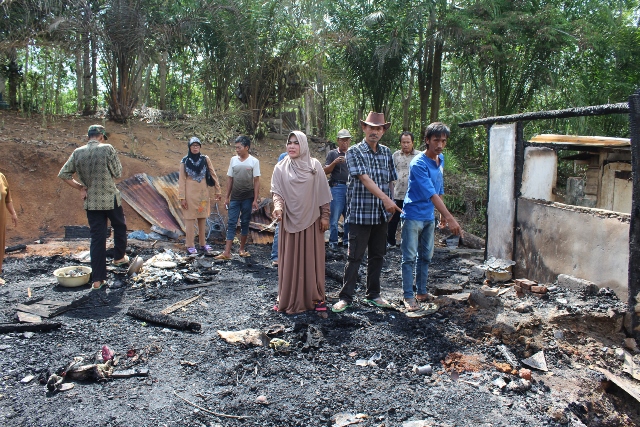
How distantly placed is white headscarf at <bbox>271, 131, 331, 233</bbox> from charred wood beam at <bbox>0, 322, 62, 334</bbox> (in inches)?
90.4

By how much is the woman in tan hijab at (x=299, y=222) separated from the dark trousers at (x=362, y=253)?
0.90 feet

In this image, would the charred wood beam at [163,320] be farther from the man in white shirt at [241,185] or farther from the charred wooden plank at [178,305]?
the man in white shirt at [241,185]

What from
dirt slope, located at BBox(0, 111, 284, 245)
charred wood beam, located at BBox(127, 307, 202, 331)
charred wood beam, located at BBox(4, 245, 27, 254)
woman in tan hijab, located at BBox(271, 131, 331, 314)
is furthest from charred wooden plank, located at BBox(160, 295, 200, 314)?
dirt slope, located at BBox(0, 111, 284, 245)

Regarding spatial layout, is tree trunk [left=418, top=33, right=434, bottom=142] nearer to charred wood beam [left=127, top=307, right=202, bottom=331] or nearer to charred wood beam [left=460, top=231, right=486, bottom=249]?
charred wood beam [left=460, top=231, right=486, bottom=249]

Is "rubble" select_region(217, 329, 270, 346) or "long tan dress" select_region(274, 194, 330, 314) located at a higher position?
"long tan dress" select_region(274, 194, 330, 314)

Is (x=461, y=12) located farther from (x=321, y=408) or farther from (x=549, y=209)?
(x=321, y=408)

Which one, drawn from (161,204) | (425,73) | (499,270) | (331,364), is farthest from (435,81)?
(331,364)

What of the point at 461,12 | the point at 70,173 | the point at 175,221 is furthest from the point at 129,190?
the point at 461,12

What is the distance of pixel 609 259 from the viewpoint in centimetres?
446

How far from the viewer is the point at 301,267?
4.71 meters

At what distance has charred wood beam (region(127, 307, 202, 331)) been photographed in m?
4.40

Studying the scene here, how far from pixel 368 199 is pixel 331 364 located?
162cm

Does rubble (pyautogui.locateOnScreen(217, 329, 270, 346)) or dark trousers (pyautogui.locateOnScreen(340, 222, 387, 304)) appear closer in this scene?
rubble (pyautogui.locateOnScreen(217, 329, 270, 346))

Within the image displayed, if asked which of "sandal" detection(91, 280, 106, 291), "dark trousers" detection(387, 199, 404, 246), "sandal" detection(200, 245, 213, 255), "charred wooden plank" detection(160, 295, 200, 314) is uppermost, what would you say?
"dark trousers" detection(387, 199, 404, 246)
